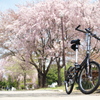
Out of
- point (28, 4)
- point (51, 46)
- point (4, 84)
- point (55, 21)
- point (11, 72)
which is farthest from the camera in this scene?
point (4, 84)

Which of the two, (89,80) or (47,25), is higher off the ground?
(47,25)

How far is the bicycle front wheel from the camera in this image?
3.86 metres

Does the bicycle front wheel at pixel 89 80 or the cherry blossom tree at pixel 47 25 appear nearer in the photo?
the bicycle front wheel at pixel 89 80

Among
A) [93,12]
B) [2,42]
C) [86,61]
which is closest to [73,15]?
[93,12]

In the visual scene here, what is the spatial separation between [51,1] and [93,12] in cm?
598

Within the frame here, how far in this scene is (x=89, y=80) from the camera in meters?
4.02

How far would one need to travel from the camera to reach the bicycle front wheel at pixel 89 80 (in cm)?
386

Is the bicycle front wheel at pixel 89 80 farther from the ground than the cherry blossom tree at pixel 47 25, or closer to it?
closer to it

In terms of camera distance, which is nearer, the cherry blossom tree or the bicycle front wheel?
the bicycle front wheel

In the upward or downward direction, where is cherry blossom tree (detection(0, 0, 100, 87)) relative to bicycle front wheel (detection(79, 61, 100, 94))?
upward

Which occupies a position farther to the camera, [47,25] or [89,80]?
[47,25]

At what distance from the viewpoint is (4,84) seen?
247 ft

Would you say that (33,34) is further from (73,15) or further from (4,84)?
(4,84)

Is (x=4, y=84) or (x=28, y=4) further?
(x=4, y=84)
